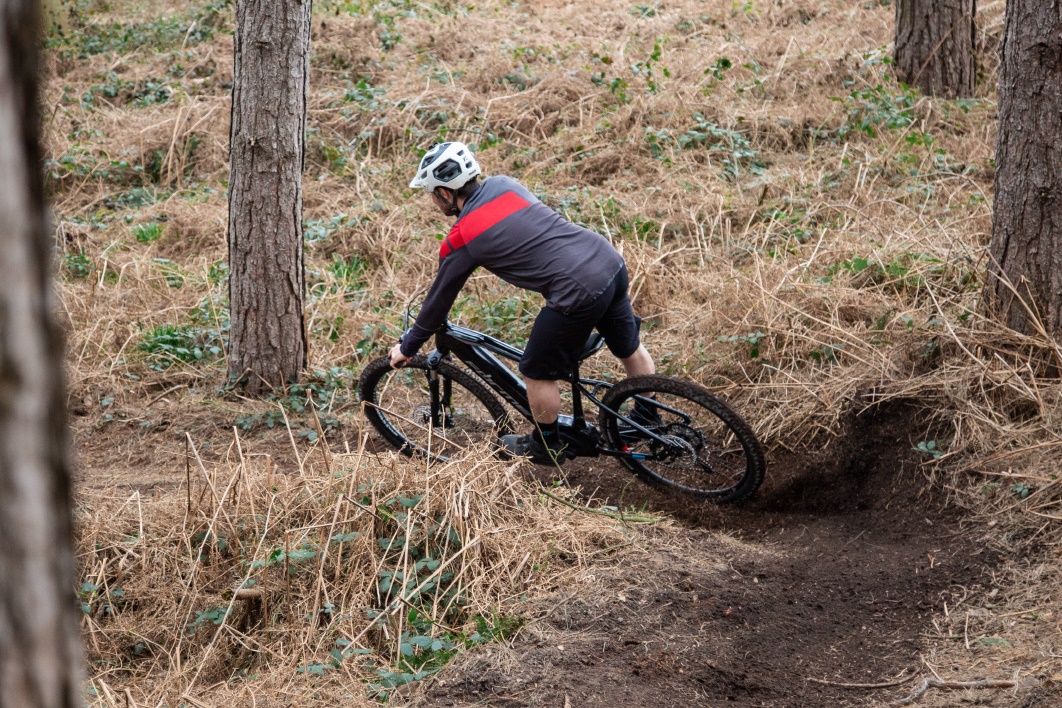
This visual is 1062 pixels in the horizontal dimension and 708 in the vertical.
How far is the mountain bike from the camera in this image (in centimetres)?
537

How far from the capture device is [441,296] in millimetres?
5195

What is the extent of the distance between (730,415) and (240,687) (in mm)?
2812

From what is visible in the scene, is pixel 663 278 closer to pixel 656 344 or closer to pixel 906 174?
pixel 656 344

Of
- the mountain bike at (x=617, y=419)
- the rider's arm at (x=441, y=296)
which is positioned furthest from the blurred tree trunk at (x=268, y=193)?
the rider's arm at (x=441, y=296)

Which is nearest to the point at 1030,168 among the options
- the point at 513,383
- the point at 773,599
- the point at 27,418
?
the point at 773,599

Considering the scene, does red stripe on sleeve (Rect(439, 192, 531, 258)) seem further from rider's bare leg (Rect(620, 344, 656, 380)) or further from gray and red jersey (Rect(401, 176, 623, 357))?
rider's bare leg (Rect(620, 344, 656, 380))

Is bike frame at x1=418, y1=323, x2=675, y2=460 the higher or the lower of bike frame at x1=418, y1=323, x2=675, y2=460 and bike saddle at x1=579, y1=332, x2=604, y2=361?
the lower

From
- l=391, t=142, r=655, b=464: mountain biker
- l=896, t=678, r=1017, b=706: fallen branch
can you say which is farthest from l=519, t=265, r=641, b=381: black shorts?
l=896, t=678, r=1017, b=706: fallen branch

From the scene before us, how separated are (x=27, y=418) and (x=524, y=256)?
407 centimetres

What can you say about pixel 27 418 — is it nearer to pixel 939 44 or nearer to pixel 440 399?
pixel 440 399

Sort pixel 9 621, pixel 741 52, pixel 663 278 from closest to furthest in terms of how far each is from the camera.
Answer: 1. pixel 9 621
2. pixel 663 278
3. pixel 741 52

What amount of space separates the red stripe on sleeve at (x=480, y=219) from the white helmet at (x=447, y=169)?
0.60 feet

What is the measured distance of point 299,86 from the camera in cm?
641

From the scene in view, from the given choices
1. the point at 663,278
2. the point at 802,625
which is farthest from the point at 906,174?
the point at 802,625
